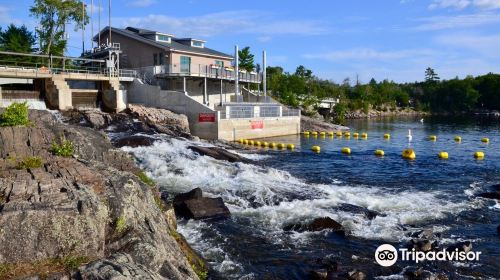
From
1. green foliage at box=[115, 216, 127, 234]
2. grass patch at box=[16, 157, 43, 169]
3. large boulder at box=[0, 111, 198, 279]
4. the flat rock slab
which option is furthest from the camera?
the flat rock slab

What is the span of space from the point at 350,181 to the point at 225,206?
1024 cm

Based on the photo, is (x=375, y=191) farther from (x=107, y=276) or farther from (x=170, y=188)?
(x=107, y=276)

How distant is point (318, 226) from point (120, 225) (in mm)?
8453

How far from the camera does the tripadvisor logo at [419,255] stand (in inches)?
514

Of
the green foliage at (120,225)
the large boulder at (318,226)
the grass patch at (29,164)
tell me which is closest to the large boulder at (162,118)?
the large boulder at (318,226)

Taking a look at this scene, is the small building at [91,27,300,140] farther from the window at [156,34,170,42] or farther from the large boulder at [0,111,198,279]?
the large boulder at [0,111,198,279]

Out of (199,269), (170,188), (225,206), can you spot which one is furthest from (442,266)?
(170,188)

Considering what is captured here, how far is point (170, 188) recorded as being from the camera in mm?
20375

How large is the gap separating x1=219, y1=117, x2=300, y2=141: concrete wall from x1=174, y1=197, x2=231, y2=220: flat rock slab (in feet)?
76.0

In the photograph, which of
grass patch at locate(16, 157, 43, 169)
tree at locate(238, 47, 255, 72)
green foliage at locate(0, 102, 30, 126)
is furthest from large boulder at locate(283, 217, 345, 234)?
tree at locate(238, 47, 255, 72)

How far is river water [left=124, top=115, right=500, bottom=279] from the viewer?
12734 millimetres

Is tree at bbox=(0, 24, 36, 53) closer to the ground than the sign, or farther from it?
farther from it

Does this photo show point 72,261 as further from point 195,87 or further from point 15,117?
point 195,87

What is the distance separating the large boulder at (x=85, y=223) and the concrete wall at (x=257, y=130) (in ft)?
92.5
